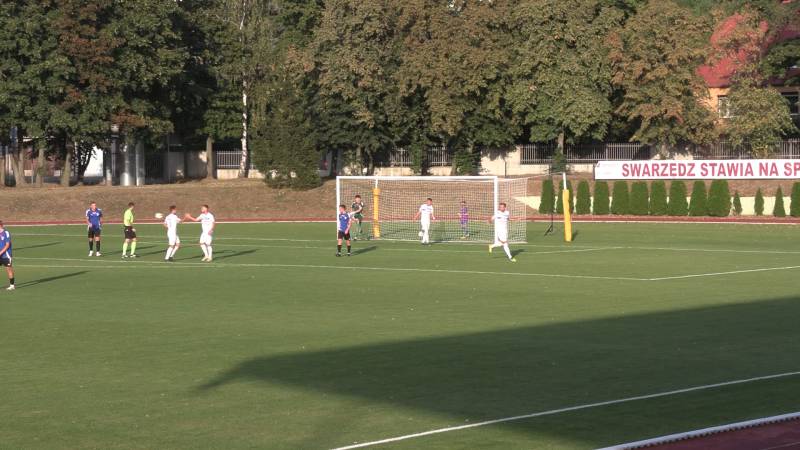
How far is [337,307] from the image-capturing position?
2534cm

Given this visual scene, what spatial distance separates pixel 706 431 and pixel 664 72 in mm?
63159

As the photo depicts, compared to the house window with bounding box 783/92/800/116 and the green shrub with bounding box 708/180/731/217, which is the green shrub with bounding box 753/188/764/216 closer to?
the green shrub with bounding box 708/180/731/217

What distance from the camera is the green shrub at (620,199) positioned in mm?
65250

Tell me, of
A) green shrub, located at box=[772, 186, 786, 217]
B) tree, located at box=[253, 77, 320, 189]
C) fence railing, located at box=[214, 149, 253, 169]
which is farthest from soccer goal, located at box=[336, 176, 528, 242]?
fence railing, located at box=[214, 149, 253, 169]

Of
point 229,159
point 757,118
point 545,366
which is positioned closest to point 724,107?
point 757,118

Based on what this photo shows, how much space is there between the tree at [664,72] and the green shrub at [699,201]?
34.5 feet

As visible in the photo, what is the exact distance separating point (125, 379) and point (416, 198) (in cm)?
5325

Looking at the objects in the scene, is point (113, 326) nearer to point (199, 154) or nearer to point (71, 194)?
point (71, 194)

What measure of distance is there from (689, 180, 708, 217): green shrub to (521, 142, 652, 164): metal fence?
15.7m

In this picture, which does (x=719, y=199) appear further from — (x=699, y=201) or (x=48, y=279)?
(x=48, y=279)

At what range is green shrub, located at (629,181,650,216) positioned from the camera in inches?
2549

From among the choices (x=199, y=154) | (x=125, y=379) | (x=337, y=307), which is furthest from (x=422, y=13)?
(x=125, y=379)

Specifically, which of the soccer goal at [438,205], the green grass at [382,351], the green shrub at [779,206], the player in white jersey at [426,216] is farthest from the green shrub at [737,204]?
the green grass at [382,351]

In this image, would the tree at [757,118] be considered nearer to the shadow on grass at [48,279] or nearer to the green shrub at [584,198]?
the green shrub at [584,198]
